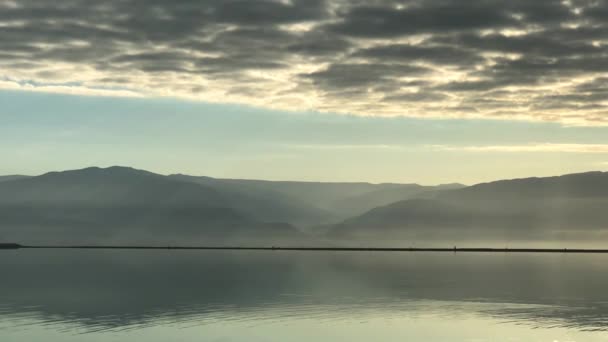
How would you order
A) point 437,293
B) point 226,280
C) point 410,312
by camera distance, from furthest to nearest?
1. point 226,280
2. point 437,293
3. point 410,312

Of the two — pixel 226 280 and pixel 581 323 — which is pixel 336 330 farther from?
pixel 226 280

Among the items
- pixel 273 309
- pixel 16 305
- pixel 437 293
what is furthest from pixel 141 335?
pixel 437 293

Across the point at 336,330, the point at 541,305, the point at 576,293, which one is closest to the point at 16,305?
the point at 336,330

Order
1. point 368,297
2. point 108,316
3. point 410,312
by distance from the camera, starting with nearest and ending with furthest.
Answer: point 108,316 < point 410,312 < point 368,297

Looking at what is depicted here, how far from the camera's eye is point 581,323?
10025 cm

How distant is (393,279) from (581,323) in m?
97.1

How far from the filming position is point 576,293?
481 feet

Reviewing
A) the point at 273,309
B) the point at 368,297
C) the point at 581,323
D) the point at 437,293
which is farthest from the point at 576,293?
the point at 273,309

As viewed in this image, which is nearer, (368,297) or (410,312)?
(410,312)

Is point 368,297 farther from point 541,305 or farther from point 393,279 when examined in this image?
point 393,279

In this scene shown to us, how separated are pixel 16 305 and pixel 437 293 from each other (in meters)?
69.5

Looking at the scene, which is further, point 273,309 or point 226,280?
point 226,280

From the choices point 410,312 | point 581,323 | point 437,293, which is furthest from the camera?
point 437,293

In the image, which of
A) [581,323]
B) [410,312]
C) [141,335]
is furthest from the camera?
[410,312]
